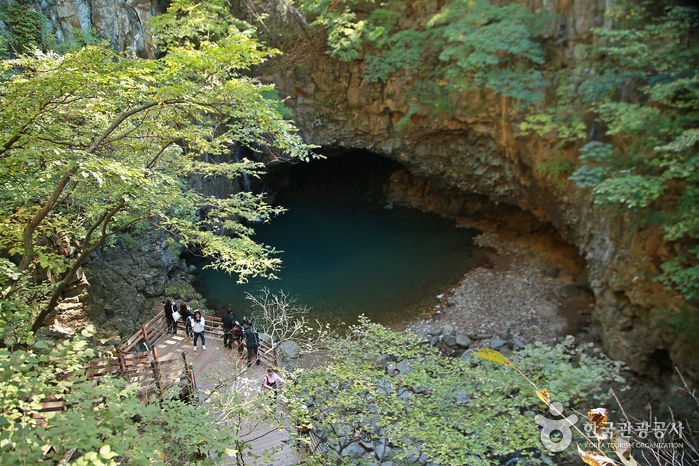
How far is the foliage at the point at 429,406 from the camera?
602cm

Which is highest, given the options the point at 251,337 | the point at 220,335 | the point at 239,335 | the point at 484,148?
the point at 484,148

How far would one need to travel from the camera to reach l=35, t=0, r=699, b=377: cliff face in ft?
34.7

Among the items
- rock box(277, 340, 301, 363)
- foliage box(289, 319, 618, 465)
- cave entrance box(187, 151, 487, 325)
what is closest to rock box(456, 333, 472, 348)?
cave entrance box(187, 151, 487, 325)

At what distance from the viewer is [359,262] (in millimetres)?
18547

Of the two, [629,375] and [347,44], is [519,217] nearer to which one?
[629,375]

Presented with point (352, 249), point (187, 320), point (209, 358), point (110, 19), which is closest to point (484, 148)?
point (352, 249)

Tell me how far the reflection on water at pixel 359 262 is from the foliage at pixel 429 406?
275 inches

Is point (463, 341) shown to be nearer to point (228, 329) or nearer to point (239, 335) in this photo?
point (239, 335)

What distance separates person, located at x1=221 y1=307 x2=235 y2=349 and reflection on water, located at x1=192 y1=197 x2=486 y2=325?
16.2 ft

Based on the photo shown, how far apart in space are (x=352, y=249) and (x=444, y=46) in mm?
9546

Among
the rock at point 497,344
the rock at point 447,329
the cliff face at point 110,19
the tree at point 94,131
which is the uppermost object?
the cliff face at point 110,19

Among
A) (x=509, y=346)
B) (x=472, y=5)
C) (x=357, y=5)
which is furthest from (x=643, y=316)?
(x=357, y=5)

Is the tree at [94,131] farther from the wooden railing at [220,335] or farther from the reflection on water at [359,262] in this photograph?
the reflection on water at [359,262]

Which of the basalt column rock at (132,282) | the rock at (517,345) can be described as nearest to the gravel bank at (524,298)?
the rock at (517,345)
